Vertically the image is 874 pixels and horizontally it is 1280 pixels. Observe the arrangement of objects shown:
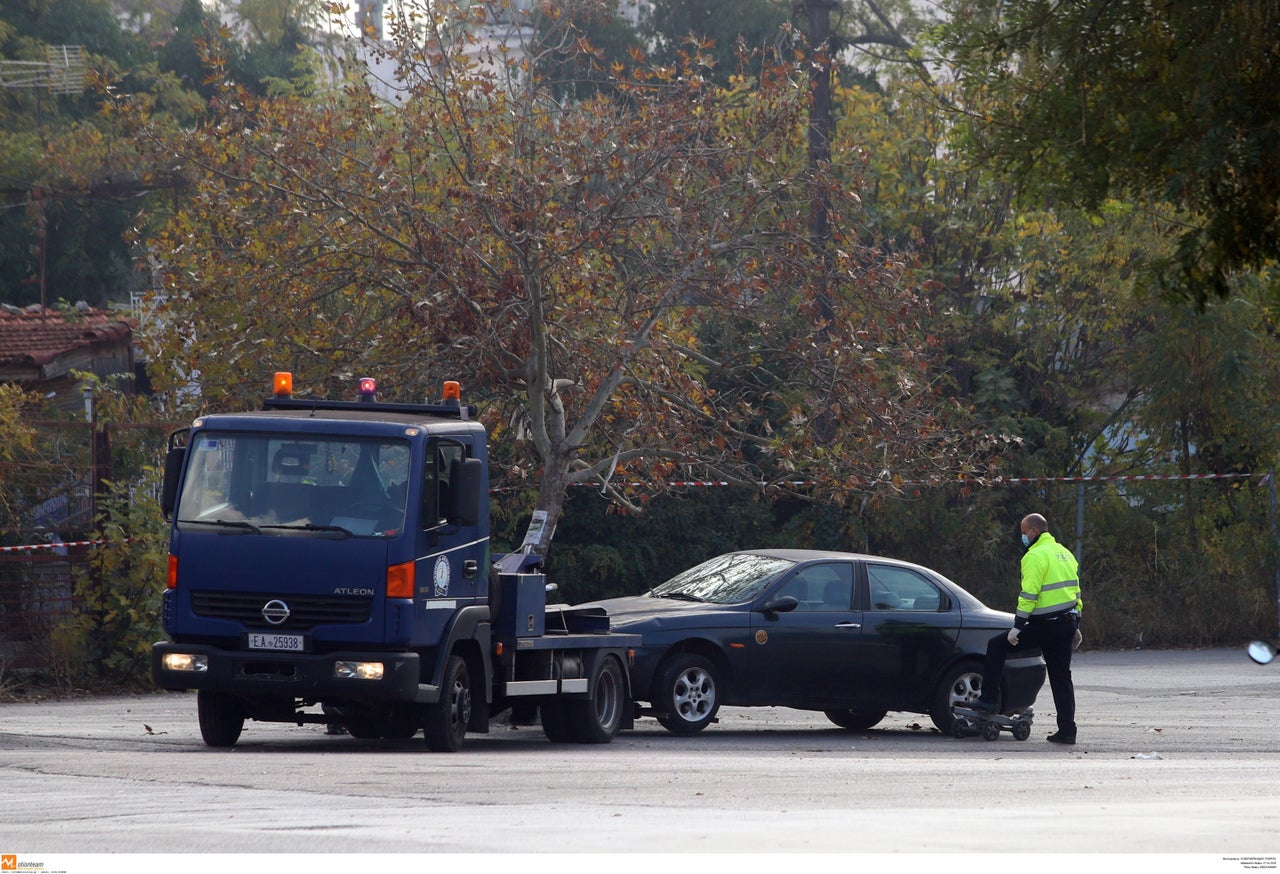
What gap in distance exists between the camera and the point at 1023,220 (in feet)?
88.8

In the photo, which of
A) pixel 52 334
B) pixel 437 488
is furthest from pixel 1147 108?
pixel 52 334

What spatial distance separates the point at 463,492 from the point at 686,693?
11.6ft

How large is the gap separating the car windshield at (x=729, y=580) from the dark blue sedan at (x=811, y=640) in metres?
0.02

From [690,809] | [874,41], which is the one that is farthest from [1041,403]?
[690,809]

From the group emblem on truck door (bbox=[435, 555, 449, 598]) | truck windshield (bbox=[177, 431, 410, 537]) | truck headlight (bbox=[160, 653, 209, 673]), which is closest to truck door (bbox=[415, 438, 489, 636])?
emblem on truck door (bbox=[435, 555, 449, 598])

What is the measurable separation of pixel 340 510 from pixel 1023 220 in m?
17.7

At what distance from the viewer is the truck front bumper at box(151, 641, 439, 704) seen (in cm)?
1161

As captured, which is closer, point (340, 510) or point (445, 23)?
point (340, 510)

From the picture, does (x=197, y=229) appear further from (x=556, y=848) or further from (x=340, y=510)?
(x=556, y=848)

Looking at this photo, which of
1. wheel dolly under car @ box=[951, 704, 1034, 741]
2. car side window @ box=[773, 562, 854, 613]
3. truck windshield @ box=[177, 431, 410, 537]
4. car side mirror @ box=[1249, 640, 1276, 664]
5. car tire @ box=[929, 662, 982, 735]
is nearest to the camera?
car side mirror @ box=[1249, 640, 1276, 664]

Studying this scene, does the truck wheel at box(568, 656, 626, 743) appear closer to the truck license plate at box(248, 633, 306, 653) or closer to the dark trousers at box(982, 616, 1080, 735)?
the truck license plate at box(248, 633, 306, 653)

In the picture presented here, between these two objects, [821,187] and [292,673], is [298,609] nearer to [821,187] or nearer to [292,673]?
[292,673]

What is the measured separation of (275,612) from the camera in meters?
11.7

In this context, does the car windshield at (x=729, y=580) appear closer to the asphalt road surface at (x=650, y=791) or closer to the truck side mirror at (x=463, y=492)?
the asphalt road surface at (x=650, y=791)
